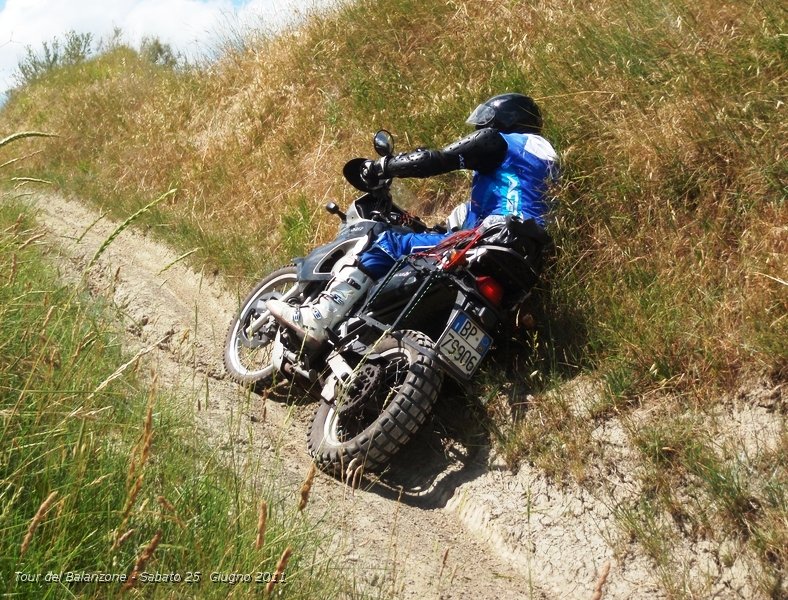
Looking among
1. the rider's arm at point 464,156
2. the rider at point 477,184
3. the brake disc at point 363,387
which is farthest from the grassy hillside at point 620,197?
the brake disc at point 363,387

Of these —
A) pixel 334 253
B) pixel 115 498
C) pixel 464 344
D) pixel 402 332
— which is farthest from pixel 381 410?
pixel 115 498

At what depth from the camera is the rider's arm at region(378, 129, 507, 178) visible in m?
5.25

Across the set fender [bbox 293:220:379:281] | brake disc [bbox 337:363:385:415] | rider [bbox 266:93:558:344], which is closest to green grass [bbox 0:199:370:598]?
brake disc [bbox 337:363:385:415]

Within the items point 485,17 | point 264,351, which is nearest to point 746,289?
point 264,351

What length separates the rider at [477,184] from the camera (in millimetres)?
5250

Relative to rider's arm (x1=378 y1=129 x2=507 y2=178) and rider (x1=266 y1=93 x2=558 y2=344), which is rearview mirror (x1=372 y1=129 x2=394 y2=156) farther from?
rider's arm (x1=378 y1=129 x2=507 y2=178)

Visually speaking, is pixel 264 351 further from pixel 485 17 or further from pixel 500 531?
pixel 485 17

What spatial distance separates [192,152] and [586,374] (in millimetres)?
8108

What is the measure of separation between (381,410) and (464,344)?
62 centimetres

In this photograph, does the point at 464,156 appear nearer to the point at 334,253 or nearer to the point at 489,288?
the point at 489,288

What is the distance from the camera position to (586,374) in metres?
4.83

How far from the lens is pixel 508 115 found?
5.53 meters

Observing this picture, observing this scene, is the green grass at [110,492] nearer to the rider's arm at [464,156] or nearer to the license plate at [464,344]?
the license plate at [464,344]

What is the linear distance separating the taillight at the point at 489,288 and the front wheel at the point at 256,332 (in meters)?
1.59
